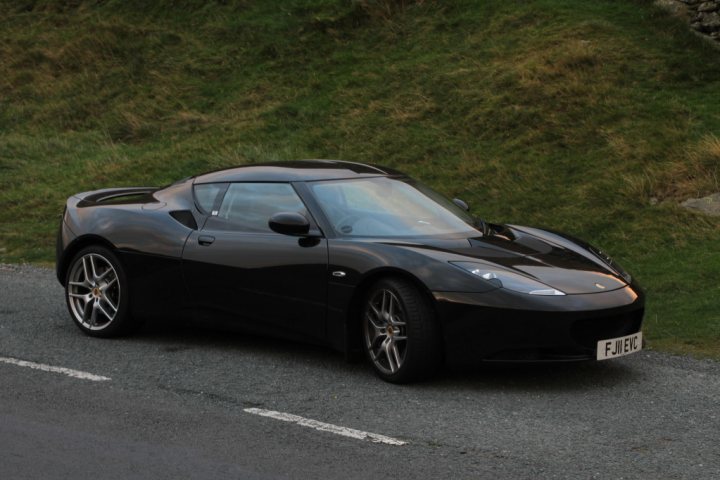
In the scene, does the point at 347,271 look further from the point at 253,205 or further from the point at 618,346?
the point at 618,346

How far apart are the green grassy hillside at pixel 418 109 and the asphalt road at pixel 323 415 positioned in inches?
69.3

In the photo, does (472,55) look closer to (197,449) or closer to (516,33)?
(516,33)

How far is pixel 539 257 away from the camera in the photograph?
7.67 metres

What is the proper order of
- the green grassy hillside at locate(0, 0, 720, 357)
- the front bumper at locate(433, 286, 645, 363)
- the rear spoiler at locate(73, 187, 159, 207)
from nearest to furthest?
1. the front bumper at locate(433, 286, 645, 363)
2. the rear spoiler at locate(73, 187, 159, 207)
3. the green grassy hillside at locate(0, 0, 720, 357)

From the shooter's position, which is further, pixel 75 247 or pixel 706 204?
pixel 706 204

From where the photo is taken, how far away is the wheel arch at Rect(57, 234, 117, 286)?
8.78 metres

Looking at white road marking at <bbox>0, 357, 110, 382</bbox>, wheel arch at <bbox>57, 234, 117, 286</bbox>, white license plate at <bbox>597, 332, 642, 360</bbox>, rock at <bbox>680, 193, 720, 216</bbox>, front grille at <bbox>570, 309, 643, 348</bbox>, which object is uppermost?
wheel arch at <bbox>57, 234, 117, 286</bbox>

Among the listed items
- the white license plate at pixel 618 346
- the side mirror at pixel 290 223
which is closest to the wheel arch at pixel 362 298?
the side mirror at pixel 290 223

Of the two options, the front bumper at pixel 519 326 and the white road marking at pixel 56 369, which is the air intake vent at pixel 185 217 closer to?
the white road marking at pixel 56 369

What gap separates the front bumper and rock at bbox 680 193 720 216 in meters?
5.90

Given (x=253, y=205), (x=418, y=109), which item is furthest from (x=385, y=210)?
(x=418, y=109)

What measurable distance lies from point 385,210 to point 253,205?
0.94 metres

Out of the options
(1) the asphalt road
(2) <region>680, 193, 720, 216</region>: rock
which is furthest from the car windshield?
(2) <region>680, 193, 720, 216</region>: rock

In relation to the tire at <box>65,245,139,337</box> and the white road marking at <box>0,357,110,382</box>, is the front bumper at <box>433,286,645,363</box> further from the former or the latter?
the tire at <box>65,245,139,337</box>
